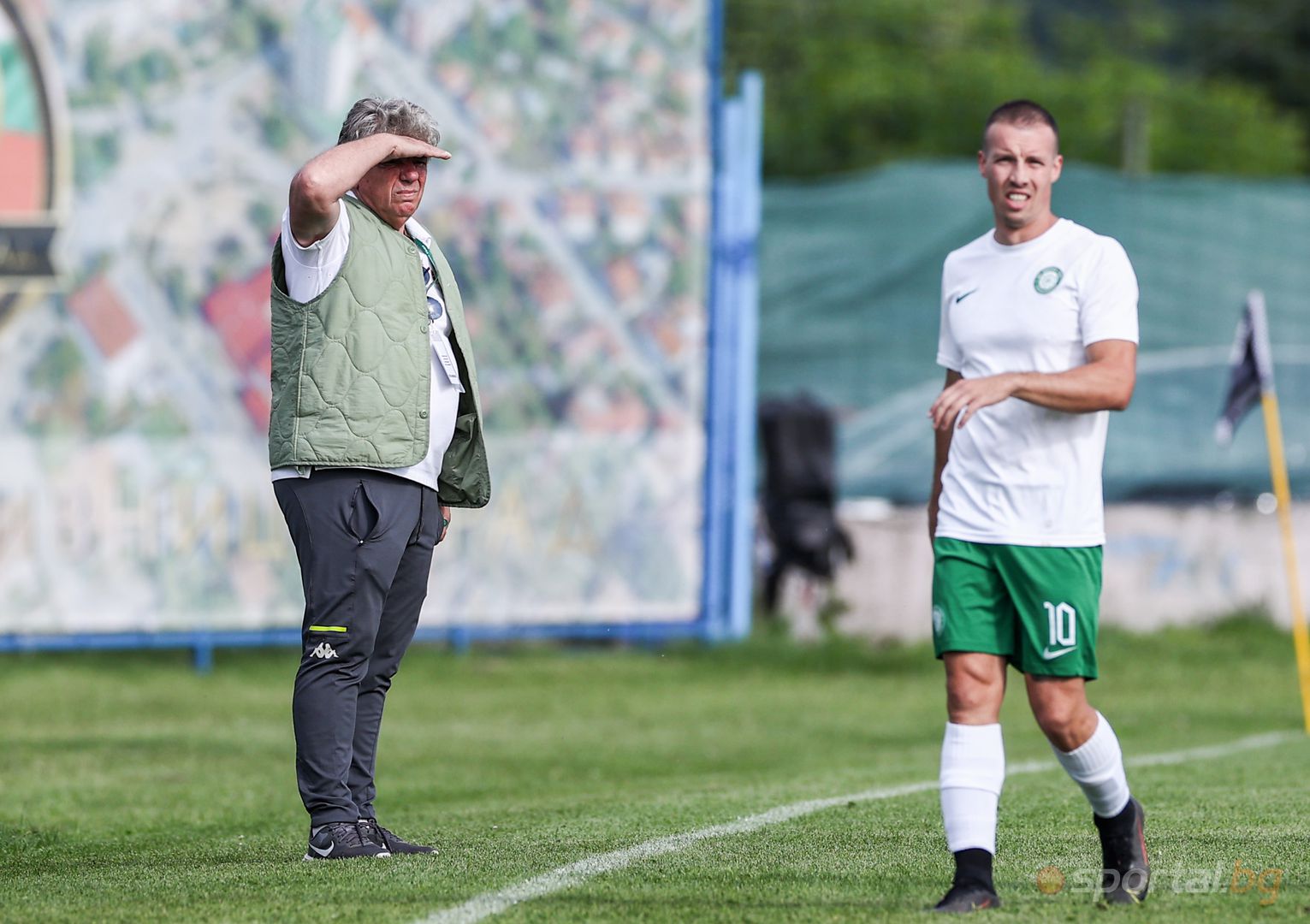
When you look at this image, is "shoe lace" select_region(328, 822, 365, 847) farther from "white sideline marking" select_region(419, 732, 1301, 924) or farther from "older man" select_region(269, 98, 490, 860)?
"white sideline marking" select_region(419, 732, 1301, 924)

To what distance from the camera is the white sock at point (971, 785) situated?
16.7 ft

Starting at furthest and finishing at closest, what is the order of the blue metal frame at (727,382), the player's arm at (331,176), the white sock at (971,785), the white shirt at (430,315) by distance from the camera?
1. the blue metal frame at (727,382)
2. the white shirt at (430,315)
3. the player's arm at (331,176)
4. the white sock at (971,785)

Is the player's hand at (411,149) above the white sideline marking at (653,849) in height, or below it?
above

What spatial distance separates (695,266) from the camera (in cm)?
1584

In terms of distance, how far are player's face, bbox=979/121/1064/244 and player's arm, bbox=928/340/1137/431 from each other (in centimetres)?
40

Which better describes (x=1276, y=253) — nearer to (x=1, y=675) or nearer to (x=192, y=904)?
(x=1, y=675)

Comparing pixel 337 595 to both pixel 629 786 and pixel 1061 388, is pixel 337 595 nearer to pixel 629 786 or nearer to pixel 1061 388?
pixel 1061 388

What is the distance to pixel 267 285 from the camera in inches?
587

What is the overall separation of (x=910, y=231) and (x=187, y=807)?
963cm

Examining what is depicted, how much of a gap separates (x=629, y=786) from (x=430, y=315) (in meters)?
3.65

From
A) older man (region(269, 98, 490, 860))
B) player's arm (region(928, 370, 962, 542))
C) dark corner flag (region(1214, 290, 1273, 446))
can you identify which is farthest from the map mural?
player's arm (region(928, 370, 962, 542))

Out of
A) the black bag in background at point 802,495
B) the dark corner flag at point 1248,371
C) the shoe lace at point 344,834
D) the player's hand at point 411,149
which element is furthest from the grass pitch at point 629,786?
the player's hand at point 411,149

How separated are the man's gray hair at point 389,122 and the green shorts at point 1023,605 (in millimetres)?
2115

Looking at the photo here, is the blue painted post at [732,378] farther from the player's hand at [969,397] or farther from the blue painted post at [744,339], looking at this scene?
the player's hand at [969,397]
